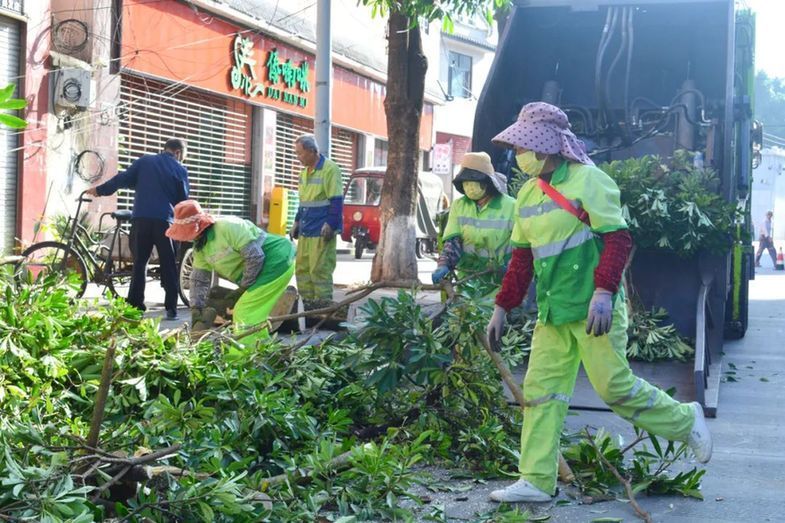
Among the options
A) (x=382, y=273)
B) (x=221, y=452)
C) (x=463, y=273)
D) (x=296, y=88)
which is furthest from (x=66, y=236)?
(x=296, y=88)

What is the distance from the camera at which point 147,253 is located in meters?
9.90

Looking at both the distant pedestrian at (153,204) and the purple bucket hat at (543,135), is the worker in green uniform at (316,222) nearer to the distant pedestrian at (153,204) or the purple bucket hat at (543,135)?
the distant pedestrian at (153,204)

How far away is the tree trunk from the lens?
43.9 ft

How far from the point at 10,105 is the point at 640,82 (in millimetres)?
7766

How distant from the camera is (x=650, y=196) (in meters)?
7.97

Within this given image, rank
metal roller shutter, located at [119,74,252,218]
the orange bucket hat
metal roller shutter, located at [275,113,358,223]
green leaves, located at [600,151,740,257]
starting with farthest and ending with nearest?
metal roller shutter, located at [275,113,358,223], metal roller shutter, located at [119,74,252,218], green leaves, located at [600,151,740,257], the orange bucket hat

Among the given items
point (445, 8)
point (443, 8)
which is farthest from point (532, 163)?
point (445, 8)

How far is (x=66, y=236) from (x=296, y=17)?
1238 centimetres

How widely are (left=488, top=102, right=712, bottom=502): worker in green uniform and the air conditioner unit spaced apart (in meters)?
10.9

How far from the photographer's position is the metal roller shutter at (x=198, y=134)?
16859 millimetres

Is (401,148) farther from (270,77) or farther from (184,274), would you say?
(270,77)

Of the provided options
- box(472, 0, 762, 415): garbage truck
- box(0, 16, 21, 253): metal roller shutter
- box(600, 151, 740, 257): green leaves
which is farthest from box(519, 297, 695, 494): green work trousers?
box(0, 16, 21, 253): metal roller shutter

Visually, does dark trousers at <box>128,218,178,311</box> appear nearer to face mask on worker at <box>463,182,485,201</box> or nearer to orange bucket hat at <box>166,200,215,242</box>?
orange bucket hat at <box>166,200,215,242</box>

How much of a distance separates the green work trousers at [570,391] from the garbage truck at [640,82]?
367cm
